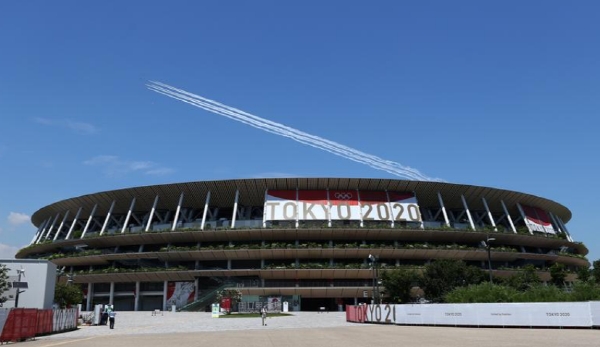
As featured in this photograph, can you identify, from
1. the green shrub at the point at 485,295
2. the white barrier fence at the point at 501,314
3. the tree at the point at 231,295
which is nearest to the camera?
the white barrier fence at the point at 501,314

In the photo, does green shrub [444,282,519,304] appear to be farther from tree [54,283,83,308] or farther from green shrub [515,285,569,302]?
tree [54,283,83,308]

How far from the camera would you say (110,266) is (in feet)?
237

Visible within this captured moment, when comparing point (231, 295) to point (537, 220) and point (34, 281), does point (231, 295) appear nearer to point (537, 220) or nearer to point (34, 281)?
point (34, 281)

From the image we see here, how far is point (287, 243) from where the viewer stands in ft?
228

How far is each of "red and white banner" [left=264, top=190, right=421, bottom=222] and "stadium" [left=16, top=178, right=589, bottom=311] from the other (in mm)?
149

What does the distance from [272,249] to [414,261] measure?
67.8ft

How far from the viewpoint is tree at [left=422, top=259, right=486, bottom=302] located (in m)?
55.0

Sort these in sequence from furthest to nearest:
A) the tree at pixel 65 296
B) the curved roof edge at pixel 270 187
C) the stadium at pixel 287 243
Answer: the curved roof edge at pixel 270 187 < the stadium at pixel 287 243 < the tree at pixel 65 296

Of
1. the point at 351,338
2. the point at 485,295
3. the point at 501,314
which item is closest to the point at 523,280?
the point at 485,295

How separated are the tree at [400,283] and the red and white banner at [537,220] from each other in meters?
28.3

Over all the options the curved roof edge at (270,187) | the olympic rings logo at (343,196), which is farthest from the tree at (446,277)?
the olympic rings logo at (343,196)

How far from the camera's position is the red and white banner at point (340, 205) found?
6887cm

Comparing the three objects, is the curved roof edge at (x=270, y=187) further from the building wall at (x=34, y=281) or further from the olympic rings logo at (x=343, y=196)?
the building wall at (x=34, y=281)

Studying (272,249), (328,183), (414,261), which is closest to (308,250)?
(272,249)
